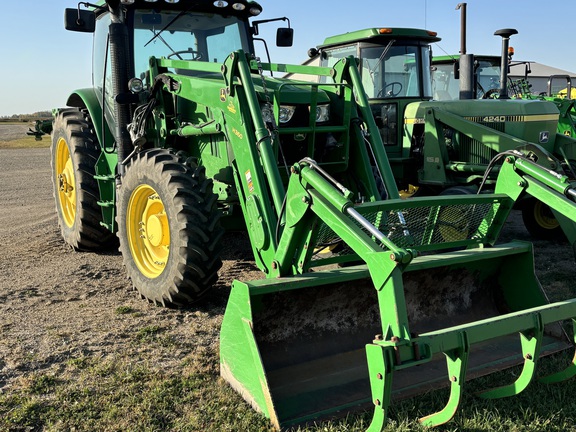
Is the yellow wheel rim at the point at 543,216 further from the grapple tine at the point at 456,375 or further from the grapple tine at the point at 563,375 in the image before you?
the grapple tine at the point at 456,375

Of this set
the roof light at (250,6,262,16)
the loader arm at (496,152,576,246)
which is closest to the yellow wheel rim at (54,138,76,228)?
the roof light at (250,6,262,16)

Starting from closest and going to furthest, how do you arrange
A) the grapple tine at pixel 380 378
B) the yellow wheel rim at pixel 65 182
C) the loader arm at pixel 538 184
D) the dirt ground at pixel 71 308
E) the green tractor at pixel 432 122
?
the grapple tine at pixel 380 378 < the loader arm at pixel 538 184 < the dirt ground at pixel 71 308 < the yellow wheel rim at pixel 65 182 < the green tractor at pixel 432 122

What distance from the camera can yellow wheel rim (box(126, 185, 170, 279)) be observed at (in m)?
4.88

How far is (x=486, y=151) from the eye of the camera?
7.34m

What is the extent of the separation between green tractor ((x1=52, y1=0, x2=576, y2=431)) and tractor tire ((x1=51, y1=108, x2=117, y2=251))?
2 cm

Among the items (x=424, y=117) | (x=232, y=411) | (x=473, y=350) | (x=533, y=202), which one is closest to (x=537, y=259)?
(x=533, y=202)

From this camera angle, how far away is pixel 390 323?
9.26 ft

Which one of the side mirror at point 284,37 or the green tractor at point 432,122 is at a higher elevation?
the side mirror at point 284,37

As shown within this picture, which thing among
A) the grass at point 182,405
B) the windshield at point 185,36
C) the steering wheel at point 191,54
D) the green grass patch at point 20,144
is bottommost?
the grass at point 182,405

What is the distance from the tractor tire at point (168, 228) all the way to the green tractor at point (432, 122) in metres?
3.84

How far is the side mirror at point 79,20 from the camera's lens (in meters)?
5.25

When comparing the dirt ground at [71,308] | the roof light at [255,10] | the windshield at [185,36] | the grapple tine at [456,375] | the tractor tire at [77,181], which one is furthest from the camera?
the tractor tire at [77,181]

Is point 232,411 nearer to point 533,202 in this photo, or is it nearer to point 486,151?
point 486,151

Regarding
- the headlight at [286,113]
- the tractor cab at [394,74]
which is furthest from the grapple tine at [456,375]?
the tractor cab at [394,74]
